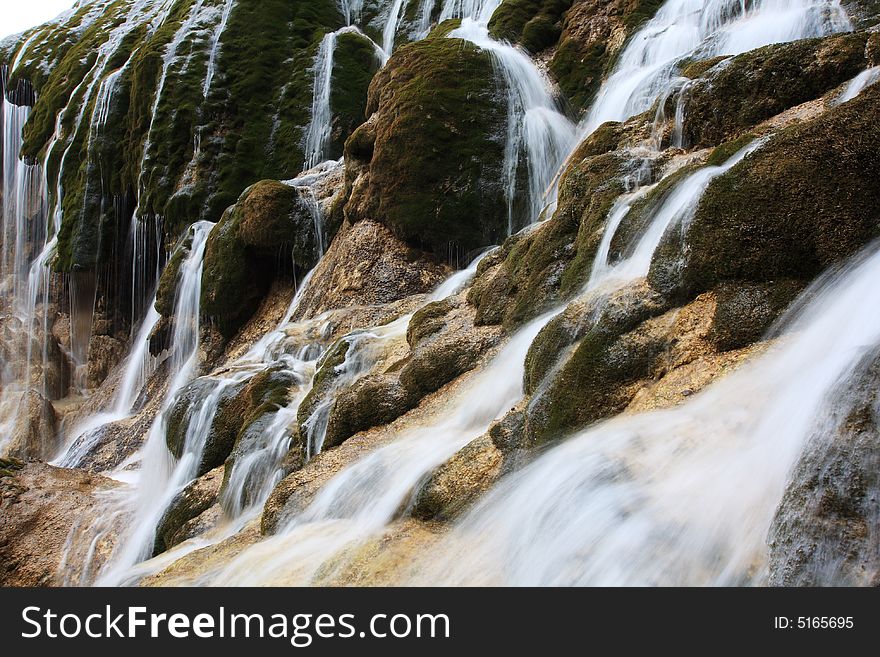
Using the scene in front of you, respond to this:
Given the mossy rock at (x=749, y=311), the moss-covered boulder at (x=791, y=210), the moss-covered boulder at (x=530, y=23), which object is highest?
the moss-covered boulder at (x=530, y=23)

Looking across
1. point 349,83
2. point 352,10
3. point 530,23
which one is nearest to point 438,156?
point 530,23

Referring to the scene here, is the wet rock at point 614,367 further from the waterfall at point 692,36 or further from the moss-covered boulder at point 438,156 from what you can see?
the moss-covered boulder at point 438,156

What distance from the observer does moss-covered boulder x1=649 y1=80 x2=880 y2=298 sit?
5.90m

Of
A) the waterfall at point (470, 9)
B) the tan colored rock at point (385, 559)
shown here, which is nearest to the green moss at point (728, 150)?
the tan colored rock at point (385, 559)

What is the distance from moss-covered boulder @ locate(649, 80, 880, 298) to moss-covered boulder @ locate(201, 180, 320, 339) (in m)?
13.5

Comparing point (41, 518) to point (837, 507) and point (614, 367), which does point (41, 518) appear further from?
point (837, 507)

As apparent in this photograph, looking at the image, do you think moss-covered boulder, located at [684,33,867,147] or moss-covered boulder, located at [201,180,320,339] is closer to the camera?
moss-covered boulder, located at [684,33,867,147]

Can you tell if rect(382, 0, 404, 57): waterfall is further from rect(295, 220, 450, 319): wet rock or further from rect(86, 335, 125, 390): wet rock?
Answer: rect(295, 220, 450, 319): wet rock

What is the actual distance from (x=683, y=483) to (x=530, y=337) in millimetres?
3398

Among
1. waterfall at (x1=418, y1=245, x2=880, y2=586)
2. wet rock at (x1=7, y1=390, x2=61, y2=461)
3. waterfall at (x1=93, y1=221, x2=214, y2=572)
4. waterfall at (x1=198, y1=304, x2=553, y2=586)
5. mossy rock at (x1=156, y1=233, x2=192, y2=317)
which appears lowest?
wet rock at (x1=7, y1=390, x2=61, y2=461)

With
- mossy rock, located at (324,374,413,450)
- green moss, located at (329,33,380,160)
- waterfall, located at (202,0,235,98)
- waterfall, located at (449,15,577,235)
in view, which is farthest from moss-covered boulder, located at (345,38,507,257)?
waterfall, located at (202,0,235,98)

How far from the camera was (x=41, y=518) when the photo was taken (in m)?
11.4

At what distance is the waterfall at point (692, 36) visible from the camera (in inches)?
510

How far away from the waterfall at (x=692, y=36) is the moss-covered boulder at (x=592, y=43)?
47cm
